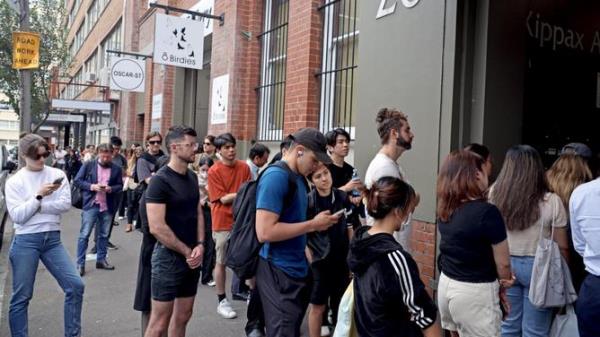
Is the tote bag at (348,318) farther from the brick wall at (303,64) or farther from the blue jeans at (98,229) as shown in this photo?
the blue jeans at (98,229)

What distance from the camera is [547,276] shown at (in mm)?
3473

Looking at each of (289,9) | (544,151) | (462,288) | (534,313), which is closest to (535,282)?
(534,313)

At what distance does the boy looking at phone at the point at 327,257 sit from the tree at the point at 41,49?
1547 centimetres

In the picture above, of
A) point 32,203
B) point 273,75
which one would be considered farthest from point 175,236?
point 273,75

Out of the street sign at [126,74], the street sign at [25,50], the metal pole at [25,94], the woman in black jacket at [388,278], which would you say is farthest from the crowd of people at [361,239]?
the street sign at [126,74]

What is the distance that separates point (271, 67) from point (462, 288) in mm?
6855

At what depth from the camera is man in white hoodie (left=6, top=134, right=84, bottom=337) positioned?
407 cm

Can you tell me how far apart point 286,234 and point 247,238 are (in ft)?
1.00

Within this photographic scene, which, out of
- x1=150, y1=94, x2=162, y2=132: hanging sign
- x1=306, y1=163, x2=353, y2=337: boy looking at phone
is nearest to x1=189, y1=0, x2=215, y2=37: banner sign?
x1=150, y1=94, x2=162, y2=132: hanging sign

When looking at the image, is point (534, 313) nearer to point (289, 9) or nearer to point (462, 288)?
point (462, 288)

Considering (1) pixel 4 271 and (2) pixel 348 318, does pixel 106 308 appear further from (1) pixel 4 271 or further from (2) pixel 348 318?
(2) pixel 348 318

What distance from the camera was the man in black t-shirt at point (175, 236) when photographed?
363 cm

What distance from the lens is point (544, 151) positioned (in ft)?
18.1

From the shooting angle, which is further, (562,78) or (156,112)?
(156,112)
